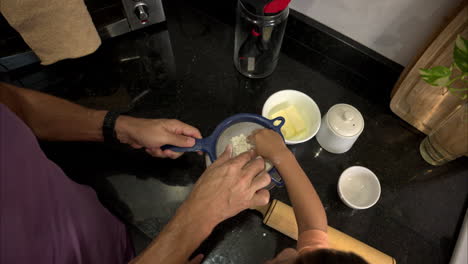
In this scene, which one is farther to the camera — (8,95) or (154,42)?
(154,42)

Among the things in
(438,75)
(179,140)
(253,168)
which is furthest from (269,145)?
(438,75)

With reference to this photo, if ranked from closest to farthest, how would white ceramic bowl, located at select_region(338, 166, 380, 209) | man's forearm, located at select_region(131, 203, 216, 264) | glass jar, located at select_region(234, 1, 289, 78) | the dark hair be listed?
the dark hair, man's forearm, located at select_region(131, 203, 216, 264), white ceramic bowl, located at select_region(338, 166, 380, 209), glass jar, located at select_region(234, 1, 289, 78)

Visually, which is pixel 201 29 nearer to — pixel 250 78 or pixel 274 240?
pixel 250 78

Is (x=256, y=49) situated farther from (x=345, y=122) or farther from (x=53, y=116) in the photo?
(x=53, y=116)

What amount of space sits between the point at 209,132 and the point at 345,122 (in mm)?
372

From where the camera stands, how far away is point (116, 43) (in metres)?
0.99

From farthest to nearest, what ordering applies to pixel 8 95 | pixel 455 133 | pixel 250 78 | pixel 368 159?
pixel 250 78 < pixel 368 159 < pixel 455 133 < pixel 8 95

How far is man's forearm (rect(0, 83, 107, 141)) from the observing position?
2.09 feet

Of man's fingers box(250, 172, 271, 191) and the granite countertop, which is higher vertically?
man's fingers box(250, 172, 271, 191)

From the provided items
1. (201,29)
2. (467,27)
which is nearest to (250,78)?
(201,29)

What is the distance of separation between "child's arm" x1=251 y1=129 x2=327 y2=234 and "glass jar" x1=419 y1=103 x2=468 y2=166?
1.26 ft

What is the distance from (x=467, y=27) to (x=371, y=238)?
529mm

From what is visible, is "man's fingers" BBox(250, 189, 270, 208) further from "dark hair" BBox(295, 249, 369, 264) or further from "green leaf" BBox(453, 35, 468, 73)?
"green leaf" BBox(453, 35, 468, 73)

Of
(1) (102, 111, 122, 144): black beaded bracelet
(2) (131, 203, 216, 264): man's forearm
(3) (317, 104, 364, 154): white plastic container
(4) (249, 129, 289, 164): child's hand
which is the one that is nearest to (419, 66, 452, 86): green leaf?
(3) (317, 104, 364, 154): white plastic container
